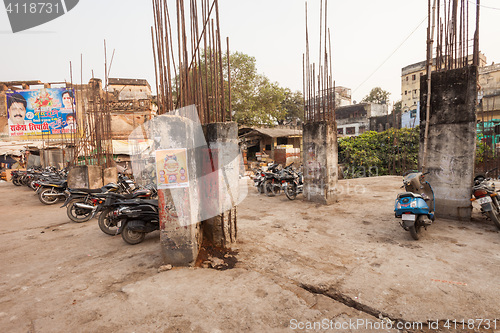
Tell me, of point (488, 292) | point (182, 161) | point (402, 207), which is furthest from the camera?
point (402, 207)

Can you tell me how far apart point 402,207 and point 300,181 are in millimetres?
4472

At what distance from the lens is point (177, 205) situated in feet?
11.2

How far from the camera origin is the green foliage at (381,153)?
497 inches

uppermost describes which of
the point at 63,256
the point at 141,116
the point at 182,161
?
the point at 141,116

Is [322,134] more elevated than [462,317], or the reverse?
[322,134]

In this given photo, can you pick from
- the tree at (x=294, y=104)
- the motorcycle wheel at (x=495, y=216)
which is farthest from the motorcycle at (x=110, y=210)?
the tree at (x=294, y=104)

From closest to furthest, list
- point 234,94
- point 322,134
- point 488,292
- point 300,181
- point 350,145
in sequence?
point 488,292, point 322,134, point 300,181, point 350,145, point 234,94

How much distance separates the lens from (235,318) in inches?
96.4

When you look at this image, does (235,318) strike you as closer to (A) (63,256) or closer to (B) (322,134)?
(A) (63,256)

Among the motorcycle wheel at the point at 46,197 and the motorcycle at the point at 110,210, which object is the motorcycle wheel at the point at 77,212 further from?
the motorcycle wheel at the point at 46,197

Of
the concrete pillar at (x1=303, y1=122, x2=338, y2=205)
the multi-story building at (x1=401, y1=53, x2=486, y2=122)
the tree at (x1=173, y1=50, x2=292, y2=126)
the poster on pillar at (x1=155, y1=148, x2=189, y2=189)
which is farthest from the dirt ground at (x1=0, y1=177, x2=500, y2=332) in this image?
the multi-story building at (x1=401, y1=53, x2=486, y2=122)

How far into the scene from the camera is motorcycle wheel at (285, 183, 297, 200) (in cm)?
809

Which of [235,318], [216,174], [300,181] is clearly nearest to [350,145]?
[300,181]

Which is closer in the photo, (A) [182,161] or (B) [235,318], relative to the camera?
(B) [235,318]
